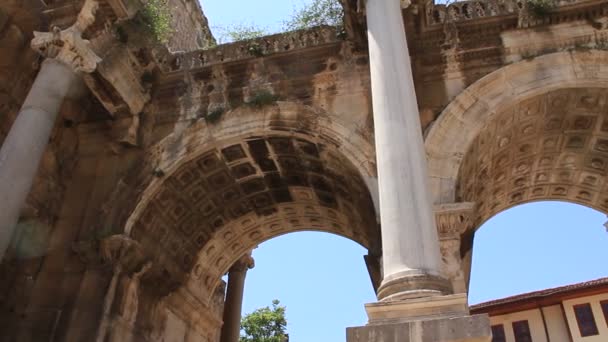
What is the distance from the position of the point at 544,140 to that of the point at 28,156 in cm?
1005

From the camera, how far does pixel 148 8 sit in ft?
39.7

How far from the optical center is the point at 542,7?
433 inches

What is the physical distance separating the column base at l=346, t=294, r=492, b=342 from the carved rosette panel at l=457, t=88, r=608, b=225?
404 cm

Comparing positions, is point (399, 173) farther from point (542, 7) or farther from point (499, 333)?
point (499, 333)

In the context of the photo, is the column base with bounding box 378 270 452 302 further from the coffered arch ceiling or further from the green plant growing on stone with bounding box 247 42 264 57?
the green plant growing on stone with bounding box 247 42 264 57

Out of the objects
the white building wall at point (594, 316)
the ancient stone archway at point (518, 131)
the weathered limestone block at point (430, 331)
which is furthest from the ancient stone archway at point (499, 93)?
the white building wall at point (594, 316)

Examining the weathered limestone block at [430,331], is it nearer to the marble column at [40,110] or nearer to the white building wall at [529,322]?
the marble column at [40,110]

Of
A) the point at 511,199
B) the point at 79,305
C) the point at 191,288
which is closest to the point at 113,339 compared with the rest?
the point at 79,305

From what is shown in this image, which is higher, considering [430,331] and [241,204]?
[241,204]

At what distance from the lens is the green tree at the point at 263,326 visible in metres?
29.3

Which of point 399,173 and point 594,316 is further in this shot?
point 594,316

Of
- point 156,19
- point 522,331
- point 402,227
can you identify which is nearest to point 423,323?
point 402,227

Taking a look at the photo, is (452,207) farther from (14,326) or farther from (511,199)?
(14,326)

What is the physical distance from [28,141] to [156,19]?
4.63 meters
